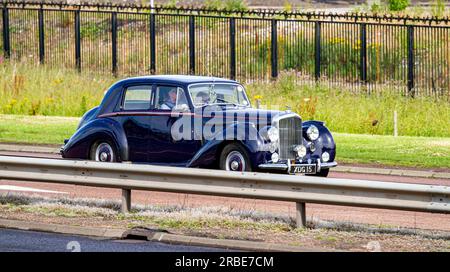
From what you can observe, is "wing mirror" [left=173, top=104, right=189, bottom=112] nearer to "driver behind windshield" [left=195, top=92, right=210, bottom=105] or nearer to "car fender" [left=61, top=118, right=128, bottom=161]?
"driver behind windshield" [left=195, top=92, right=210, bottom=105]

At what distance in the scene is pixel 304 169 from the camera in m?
16.8

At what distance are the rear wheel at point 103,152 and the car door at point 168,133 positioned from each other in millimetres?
700

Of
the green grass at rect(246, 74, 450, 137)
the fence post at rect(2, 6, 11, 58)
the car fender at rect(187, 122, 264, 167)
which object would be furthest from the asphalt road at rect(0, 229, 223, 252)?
the fence post at rect(2, 6, 11, 58)

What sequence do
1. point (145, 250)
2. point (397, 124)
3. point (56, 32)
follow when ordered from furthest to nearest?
1. point (56, 32)
2. point (397, 124)
3. point (145, 250)

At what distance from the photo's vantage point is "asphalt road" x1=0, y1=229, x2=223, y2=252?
11660mm

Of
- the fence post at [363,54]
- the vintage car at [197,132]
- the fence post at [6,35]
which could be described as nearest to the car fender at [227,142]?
the vintage car at [197,132]

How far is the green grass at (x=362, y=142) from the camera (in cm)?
2014

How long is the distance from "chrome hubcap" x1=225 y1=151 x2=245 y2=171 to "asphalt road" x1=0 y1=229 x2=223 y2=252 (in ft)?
14.4

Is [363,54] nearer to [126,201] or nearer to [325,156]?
[325,156]

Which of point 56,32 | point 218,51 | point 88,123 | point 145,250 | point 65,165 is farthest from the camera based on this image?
point 56,32

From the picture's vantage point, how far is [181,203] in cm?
1494

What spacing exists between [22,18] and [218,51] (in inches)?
424
